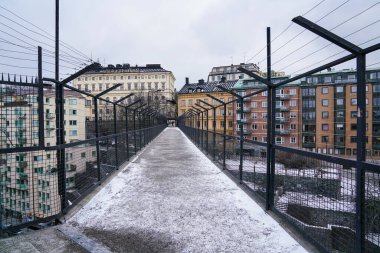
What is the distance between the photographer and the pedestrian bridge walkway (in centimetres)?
278

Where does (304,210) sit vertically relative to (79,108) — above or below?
below

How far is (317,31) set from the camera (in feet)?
7.68

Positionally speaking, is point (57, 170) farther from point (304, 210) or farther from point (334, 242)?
point (334, 242)

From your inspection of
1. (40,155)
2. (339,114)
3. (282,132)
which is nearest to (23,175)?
(40,155)

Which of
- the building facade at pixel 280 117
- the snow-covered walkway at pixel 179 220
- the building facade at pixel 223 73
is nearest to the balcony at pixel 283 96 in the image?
the building facade at pixel 280 117

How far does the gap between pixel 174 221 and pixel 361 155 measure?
240cm

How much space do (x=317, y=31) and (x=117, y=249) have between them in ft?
9.81

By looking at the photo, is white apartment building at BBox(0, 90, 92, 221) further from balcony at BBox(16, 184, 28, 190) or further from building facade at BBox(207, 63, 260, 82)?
building facade at BBox(207, 63, 260, 82)

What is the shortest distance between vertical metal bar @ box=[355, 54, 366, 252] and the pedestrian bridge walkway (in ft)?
2.85

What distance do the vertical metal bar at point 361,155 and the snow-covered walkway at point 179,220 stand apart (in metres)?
0.88

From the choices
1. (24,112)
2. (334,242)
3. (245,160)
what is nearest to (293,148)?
(334,242)

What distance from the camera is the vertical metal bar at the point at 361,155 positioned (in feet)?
6.20

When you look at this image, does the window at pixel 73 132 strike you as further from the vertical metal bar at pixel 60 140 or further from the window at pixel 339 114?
the window at pixel 339 114

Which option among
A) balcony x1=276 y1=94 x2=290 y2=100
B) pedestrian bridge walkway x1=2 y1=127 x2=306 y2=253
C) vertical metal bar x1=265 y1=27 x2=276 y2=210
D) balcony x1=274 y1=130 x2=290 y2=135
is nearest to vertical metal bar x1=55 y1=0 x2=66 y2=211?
pedestrian bridge walkway x1=2 y1=127 x2=306 y2=253
